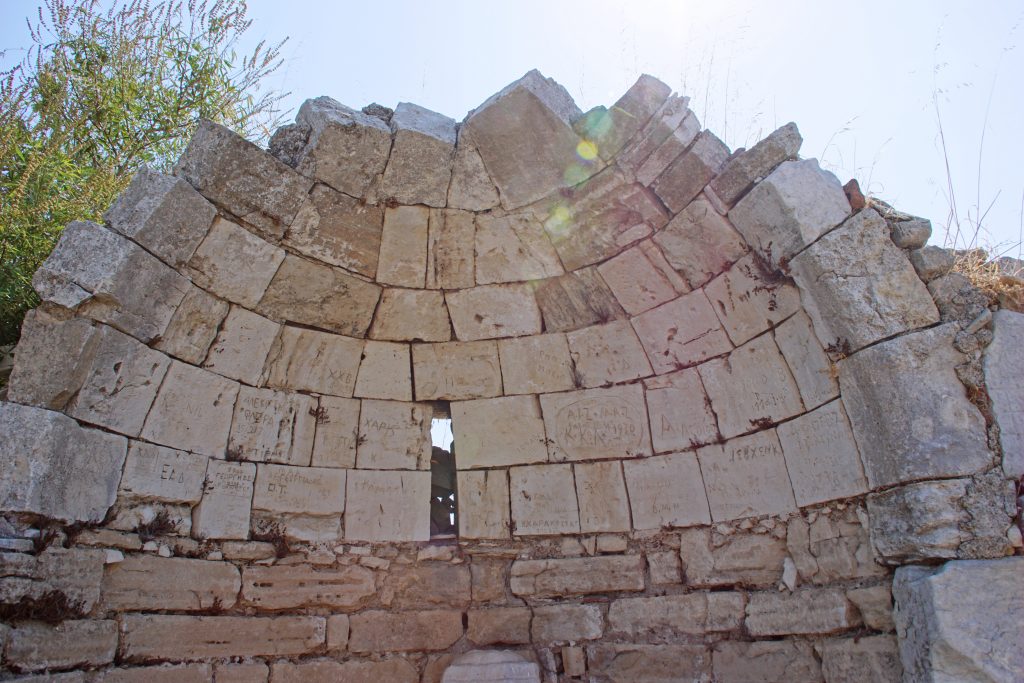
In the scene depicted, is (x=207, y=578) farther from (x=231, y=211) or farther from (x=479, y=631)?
(x=231, y=211)

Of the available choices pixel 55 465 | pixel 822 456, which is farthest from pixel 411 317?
pixel 822 456

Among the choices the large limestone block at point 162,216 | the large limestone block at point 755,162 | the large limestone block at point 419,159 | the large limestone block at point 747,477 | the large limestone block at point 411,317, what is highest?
the large limestone block at point 419,159

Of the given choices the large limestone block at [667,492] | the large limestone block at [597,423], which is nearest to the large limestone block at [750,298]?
the large limestone block at [597,423]

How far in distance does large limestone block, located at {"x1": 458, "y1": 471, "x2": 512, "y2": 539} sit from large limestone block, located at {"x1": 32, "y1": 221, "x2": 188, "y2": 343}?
218 centimetres

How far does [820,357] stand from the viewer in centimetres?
446

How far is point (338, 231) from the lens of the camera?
5.15 meters

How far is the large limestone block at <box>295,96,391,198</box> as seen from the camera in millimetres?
4934

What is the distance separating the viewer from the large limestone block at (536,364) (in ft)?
17.9

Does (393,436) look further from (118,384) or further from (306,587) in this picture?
(118,384)

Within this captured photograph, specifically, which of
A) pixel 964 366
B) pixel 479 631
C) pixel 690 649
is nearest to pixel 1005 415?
pixel 964 366

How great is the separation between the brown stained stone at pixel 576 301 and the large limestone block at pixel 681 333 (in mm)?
231

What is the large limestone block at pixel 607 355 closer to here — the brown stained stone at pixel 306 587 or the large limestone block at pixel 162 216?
the brown stained stone at pixel 306 587

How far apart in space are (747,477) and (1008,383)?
1484 millimetres

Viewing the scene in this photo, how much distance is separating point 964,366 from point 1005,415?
11.7 inches
